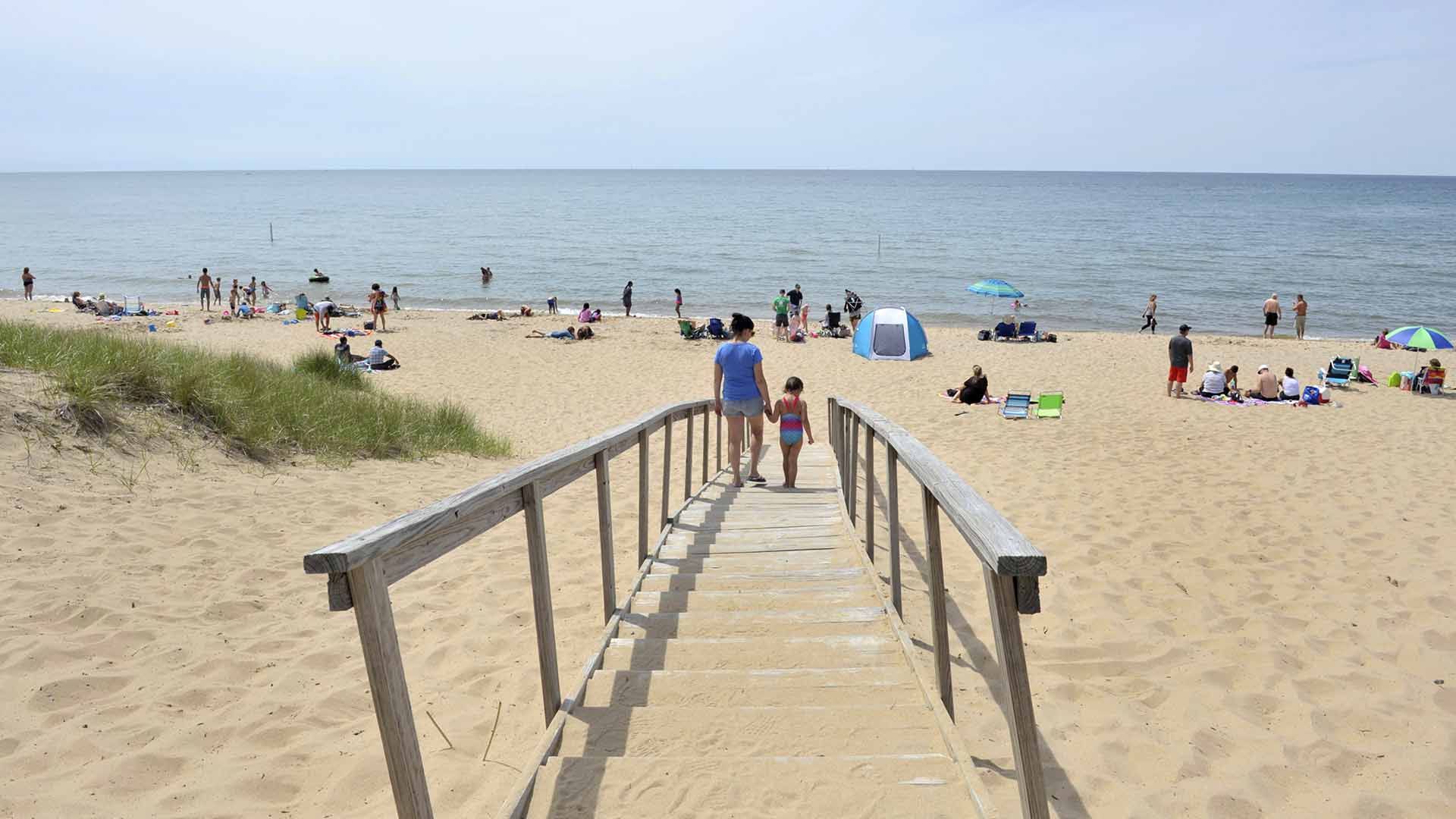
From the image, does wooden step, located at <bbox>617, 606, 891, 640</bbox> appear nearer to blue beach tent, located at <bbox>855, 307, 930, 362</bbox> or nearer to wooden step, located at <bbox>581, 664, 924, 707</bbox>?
wooden step, located at <bbox>581, 664, 924, 707</bbox>

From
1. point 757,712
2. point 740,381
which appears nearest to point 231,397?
point 740,381

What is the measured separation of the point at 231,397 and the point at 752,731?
6.52 m

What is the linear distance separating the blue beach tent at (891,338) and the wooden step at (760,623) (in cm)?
1593

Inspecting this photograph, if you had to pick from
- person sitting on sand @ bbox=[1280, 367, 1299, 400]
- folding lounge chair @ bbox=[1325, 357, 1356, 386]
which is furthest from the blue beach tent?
folding lounge chair @ bbox=[1325, 357, 1356, 386]

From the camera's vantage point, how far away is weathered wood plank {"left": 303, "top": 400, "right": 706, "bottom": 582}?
1.78 meters

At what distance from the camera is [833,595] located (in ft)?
13.0

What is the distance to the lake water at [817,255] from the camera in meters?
32.4

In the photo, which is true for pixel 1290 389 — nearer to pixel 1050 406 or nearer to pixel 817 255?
pixel 1050 406

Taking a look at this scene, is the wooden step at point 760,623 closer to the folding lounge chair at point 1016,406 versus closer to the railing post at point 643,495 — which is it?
the railing post at point 643,495

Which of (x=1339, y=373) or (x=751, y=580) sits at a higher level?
(x=1339, y=373)

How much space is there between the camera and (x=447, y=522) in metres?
2.30

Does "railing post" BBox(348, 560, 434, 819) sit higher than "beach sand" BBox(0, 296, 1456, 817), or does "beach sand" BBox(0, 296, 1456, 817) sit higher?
"railing post" BBox(348, 560, 434, 819)

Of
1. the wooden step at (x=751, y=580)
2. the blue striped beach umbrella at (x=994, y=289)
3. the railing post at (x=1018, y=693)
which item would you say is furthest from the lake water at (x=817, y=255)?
the railing post at (x=1018, y=693)

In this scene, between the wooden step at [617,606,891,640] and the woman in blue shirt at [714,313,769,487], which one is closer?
the wooden step at [617,606,891,640]
